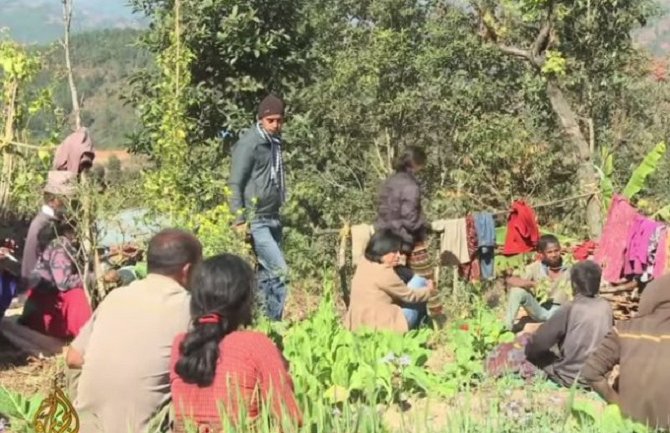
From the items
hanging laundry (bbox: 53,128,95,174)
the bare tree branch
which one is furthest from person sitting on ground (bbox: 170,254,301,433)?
the bare tree branch

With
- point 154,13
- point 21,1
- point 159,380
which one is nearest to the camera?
point 159,380

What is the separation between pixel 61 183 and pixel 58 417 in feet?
8.20

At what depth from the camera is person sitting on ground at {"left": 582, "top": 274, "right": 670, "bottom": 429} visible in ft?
11.7

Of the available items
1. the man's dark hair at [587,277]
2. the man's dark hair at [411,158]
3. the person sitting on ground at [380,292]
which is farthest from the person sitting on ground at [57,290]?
the man's dark hair at [587,277]

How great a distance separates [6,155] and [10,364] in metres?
1.40

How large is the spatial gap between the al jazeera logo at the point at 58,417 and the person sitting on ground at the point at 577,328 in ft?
8.52

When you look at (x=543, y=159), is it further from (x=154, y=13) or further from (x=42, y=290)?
(x=42, y=290)

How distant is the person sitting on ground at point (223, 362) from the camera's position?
280cm

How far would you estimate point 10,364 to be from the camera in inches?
208

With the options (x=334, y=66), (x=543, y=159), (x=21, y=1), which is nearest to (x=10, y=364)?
(x=543, y=159)

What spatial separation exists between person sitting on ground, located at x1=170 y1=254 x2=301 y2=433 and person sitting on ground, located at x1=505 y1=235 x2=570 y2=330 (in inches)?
147

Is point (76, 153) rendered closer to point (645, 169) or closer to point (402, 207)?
point (402, 207)

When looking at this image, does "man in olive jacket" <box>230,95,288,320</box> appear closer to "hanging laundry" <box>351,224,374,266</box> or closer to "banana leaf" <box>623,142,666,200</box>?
"hanging laundry" <box>351,224,374,266</box>

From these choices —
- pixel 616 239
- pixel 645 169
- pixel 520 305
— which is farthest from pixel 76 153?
pixel 645 169
